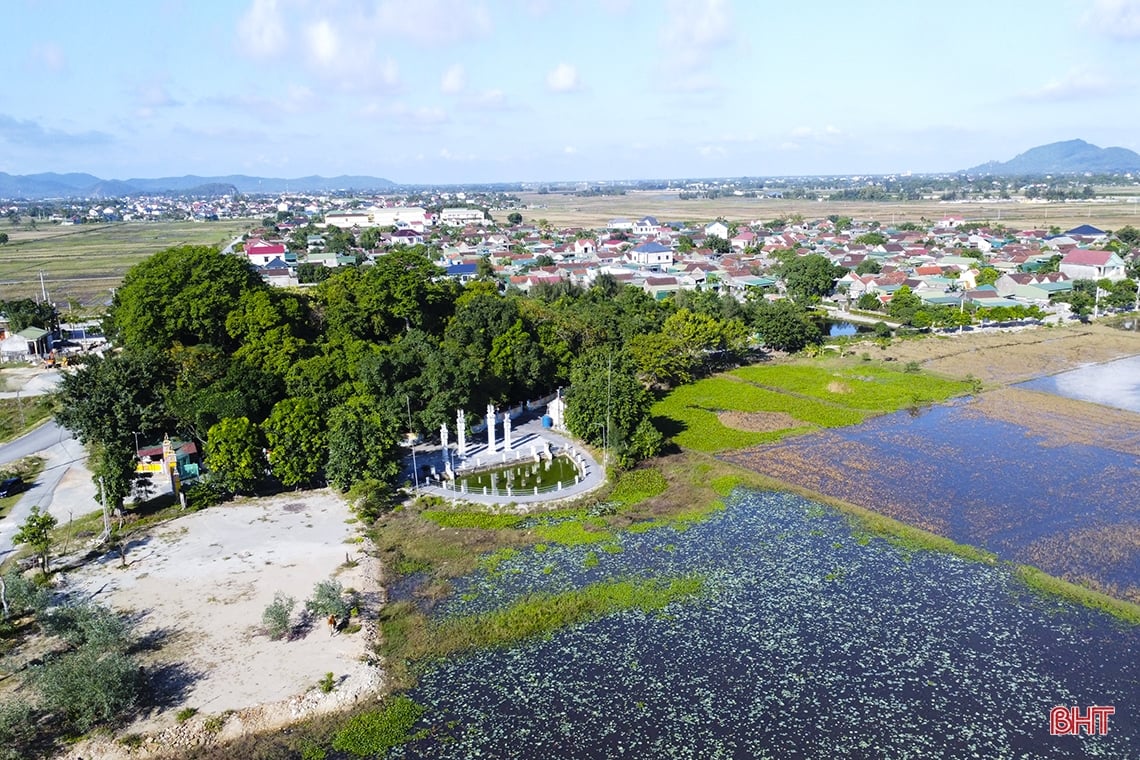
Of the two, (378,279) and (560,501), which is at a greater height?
(378,279)

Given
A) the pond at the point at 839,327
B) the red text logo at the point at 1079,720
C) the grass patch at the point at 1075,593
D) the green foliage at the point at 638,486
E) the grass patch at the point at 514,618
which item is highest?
the pond at the point at 839,327

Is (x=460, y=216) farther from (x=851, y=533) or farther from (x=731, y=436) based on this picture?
(x=851, y=533)

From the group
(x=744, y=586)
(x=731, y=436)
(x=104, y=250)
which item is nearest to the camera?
(x=744, y=586)

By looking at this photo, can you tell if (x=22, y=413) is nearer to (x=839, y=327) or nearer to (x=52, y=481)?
(x=52, y=481)

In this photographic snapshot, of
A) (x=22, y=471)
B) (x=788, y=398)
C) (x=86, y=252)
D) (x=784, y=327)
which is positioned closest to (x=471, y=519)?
(x=22, y=471)

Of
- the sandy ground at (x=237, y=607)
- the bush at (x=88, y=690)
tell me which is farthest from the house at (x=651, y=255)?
the bush at (x=88, y=690)

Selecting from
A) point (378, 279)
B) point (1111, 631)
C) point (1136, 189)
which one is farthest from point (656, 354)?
point (1136, 189)

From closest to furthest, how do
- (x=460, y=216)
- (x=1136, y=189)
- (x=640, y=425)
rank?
(x=640, y=425), (x=460, y=216), (x=1136, y=189)

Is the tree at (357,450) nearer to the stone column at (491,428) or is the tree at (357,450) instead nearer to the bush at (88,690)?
the stone column at (491,428)

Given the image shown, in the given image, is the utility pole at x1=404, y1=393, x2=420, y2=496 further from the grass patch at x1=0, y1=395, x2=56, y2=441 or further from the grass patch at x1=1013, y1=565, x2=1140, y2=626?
the grass patch at x1=1013, y1=565, x2=1140, y2=626
